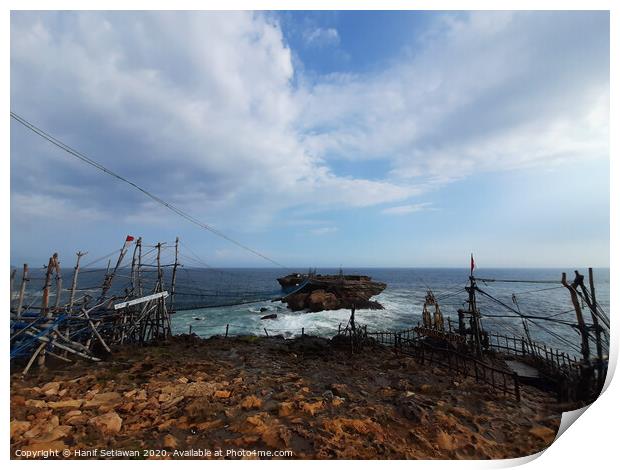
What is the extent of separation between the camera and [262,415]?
18.8 ft

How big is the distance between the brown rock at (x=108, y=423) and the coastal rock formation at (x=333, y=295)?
30072 mm

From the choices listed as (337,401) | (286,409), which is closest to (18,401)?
(286,409)

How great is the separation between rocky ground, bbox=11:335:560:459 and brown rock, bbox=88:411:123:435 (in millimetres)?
20

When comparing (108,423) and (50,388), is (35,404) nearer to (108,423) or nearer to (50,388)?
(50,388)

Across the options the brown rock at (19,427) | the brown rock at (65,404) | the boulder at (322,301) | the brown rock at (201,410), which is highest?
the brown rock at (19,427)

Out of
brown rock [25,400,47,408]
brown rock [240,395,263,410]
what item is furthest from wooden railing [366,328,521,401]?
brown rock [25,400,47,408]

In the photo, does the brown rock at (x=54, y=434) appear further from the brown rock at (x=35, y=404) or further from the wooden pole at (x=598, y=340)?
the wooden pole at (x=598, y=340)

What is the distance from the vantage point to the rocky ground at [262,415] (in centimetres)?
493

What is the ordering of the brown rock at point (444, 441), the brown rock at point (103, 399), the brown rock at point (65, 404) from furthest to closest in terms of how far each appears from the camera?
the brown rock at point (103, 399) → the brown rock at point (65, 404) → the brown rock at point (444, 441)

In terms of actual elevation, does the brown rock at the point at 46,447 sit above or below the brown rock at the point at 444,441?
above

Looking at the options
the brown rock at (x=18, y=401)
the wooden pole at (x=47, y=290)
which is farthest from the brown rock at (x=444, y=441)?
the wooden pole at (x=47, y=290)

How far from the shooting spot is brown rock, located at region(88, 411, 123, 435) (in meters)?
5.11

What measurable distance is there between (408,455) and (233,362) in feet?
27.1
